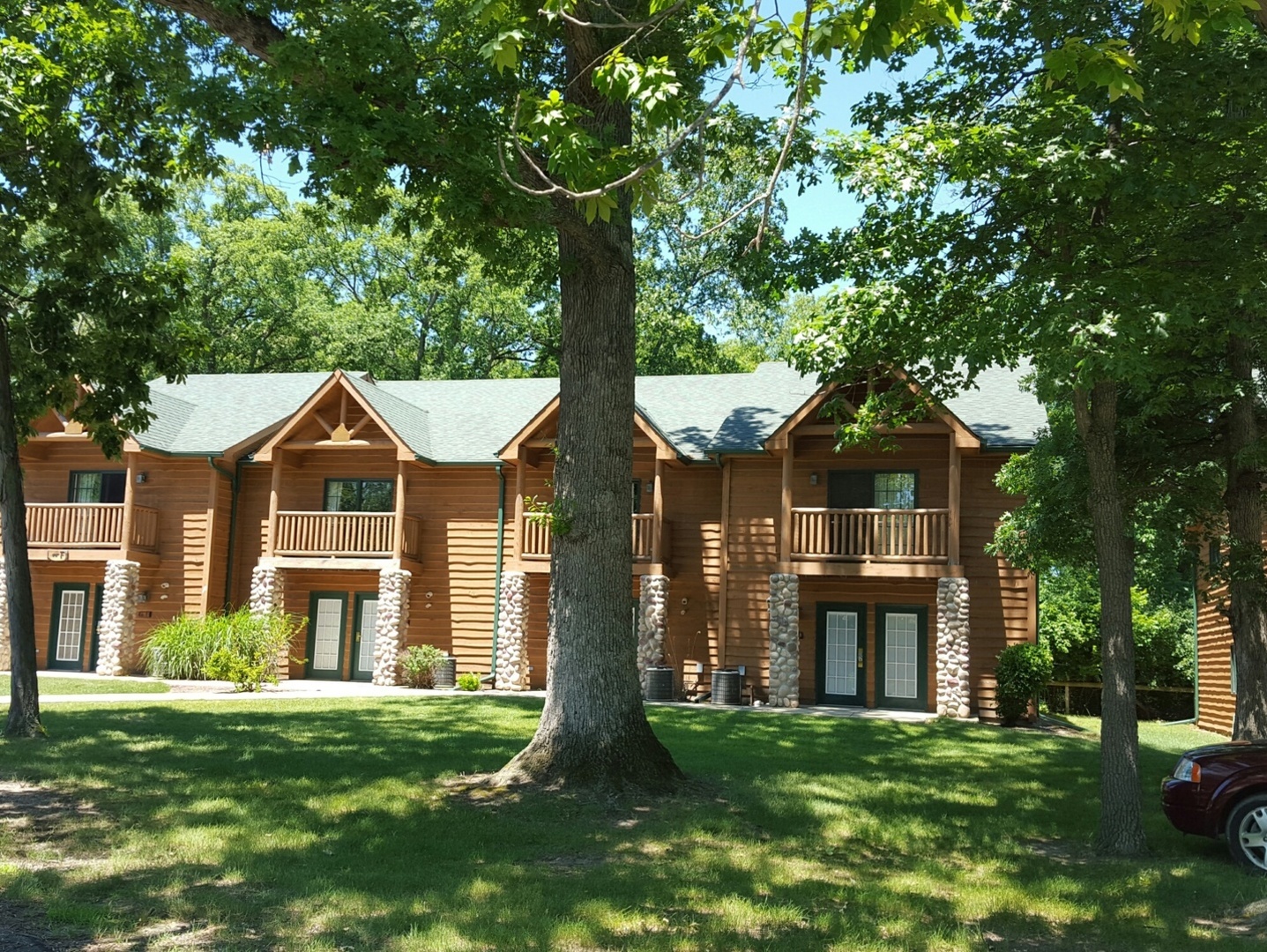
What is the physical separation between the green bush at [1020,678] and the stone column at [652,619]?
6631 millimetres

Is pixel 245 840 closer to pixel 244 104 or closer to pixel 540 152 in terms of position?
pixel 244 104

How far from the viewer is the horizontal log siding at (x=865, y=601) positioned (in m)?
22.9

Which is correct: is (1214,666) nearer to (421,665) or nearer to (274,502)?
(421,665)

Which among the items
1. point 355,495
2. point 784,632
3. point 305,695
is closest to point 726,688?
point 784,632

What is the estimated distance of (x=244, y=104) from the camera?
31.4 ft

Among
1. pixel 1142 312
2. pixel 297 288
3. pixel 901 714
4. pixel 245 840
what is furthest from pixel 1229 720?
pixel 297 288

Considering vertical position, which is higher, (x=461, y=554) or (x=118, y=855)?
(x=461, y=554)

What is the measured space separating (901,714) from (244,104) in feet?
53.6

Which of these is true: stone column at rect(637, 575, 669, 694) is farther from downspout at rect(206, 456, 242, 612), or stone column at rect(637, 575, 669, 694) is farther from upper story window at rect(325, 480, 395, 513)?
downspout at rect(206, 456, 242, 612)

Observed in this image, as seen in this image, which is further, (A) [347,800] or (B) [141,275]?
(B) [141,275]

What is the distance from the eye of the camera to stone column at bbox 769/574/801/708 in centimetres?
2209

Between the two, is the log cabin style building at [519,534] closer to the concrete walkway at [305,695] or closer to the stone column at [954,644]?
the stone column at [954,644]

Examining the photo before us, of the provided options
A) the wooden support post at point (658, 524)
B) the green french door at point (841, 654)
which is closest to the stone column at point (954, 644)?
the green french door at point (841, 654)

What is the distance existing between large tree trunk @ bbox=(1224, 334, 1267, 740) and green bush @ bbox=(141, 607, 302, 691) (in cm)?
1717
